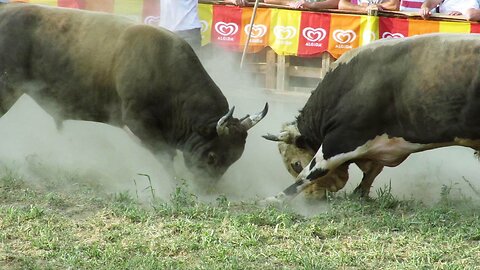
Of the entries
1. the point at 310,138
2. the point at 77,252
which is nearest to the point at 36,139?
the point at 310,138

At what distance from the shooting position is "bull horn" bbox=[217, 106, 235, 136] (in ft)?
24.0

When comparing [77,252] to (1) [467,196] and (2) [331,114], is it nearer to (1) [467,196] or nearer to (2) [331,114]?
(2) [331,114]

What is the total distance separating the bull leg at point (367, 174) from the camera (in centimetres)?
723

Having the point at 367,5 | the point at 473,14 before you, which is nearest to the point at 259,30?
the point at 367,5

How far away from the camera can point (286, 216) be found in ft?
20.4

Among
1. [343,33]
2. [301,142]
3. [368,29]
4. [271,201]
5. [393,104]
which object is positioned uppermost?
[393,104]

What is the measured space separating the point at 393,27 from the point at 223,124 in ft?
16.3

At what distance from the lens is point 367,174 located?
24.0ft

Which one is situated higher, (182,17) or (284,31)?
(182,17)

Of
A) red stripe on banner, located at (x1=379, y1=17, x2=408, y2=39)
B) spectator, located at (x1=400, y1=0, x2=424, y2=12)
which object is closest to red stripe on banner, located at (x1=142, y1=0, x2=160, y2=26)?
red stripe on banner, located at (x1=379, y1=17, x2=408, y2=39)

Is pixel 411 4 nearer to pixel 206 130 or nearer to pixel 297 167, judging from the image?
pixel 297 167

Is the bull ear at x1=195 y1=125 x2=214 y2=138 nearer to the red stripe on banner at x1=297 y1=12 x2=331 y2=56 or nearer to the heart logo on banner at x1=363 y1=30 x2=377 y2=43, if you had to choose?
the heart logo on banner at x1=363 y1=30 x2=377 y2=43

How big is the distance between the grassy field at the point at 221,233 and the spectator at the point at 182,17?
326 cm

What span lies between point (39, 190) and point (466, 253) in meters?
3.39
